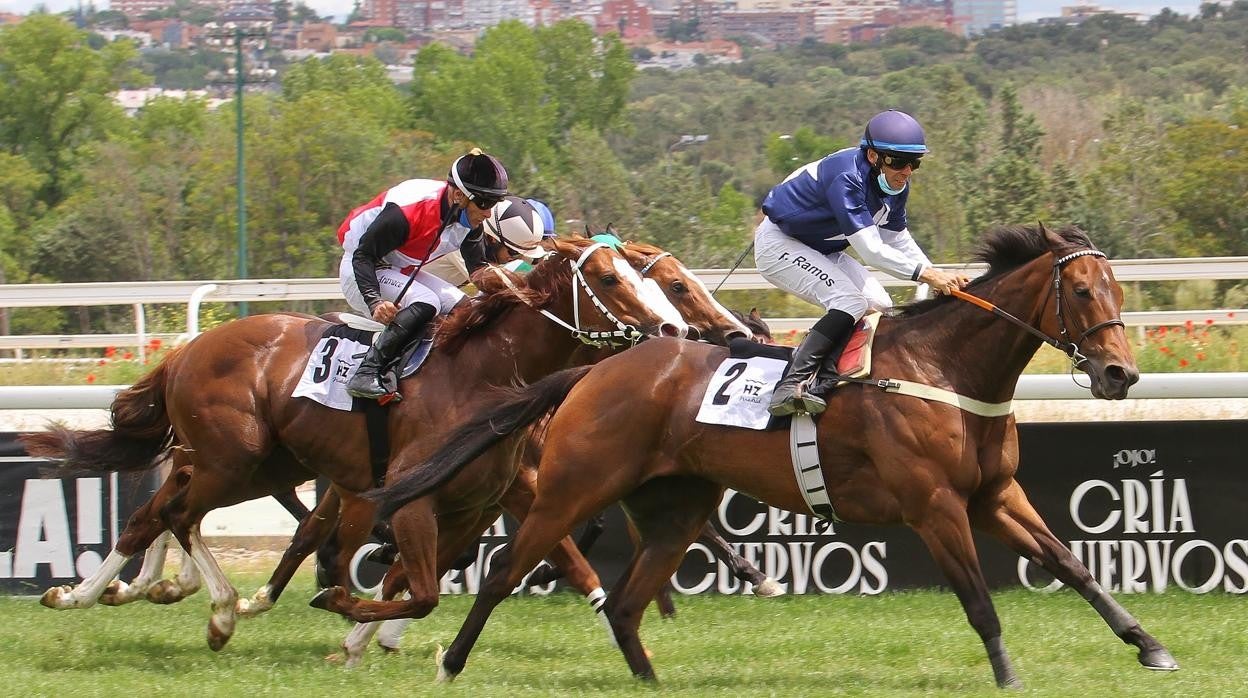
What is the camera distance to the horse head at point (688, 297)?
6781mm

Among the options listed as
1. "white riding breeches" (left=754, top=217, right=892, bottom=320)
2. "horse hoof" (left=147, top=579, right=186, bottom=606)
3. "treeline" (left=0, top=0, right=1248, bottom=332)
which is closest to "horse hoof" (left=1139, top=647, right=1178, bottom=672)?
"white riding breeches" (left=754, top=217, right=892, bottom=320)

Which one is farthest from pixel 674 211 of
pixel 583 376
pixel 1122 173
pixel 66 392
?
pixel 583 376

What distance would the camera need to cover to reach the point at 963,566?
5.46 m

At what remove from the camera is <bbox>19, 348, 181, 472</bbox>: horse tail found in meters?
7.33

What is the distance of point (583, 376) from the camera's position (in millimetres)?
6121

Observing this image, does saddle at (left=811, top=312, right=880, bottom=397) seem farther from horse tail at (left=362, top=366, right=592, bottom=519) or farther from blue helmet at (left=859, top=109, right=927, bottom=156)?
horse tail at (left=362, top=366, right=592, bottom=519)

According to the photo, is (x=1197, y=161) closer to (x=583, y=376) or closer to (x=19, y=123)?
(x=583, y=376)

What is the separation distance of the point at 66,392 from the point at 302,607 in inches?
77.0

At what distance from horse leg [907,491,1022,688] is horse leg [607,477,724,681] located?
0.94 m

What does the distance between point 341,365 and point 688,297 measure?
1.50m

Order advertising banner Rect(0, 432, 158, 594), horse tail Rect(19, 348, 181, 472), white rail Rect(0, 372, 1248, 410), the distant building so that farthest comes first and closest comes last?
the distant building
advertising banner Rect(0, 432, 158, 594)
white rail Rect(0, 372, 1248, 410)
horse tail Rect(19, 348, 181, 472)

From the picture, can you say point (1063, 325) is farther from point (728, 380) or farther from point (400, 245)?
point (400, 245)

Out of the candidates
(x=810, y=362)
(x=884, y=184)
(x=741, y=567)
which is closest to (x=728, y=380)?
(x=810, y=362)

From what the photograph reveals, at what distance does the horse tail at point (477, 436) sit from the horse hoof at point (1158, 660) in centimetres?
226
